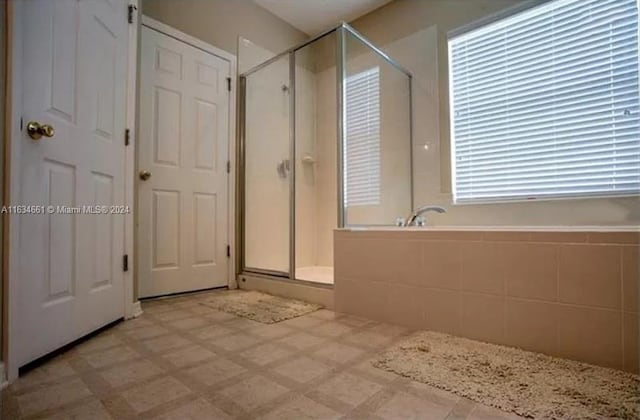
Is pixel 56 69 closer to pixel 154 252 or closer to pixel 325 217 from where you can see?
pixel 154 252

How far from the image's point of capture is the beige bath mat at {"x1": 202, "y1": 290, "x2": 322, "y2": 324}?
1775 mm

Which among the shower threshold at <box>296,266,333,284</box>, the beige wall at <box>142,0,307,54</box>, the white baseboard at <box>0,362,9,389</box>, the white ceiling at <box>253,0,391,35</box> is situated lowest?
the white baseboard at <box>0,362,9,389</box>

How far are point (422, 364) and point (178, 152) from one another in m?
2.09

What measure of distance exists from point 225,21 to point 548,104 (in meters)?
2.48

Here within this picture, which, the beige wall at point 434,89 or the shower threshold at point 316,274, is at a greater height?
the beige wall at point 434,89

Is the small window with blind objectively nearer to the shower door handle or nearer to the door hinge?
the shower door handle

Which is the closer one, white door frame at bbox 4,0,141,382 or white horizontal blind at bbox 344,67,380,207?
white door frame at bbox 4,0,141,382

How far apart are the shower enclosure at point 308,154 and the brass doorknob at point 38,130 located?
1584 millimetres

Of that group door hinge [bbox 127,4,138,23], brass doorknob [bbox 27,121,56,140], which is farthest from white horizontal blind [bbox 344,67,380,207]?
brass doorknob [bbox 27,121,56,140]

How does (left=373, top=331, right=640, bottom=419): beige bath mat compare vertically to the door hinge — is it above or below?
below

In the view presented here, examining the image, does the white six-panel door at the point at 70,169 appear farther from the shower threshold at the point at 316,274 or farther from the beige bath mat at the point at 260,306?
the shower threshold at the point at 316,274

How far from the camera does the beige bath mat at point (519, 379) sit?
0.87 metres

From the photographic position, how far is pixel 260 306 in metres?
1.98

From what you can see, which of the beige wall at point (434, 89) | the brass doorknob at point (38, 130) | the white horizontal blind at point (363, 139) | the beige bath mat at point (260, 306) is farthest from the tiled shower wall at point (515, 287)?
the brass doorknob at point (38, 130)
